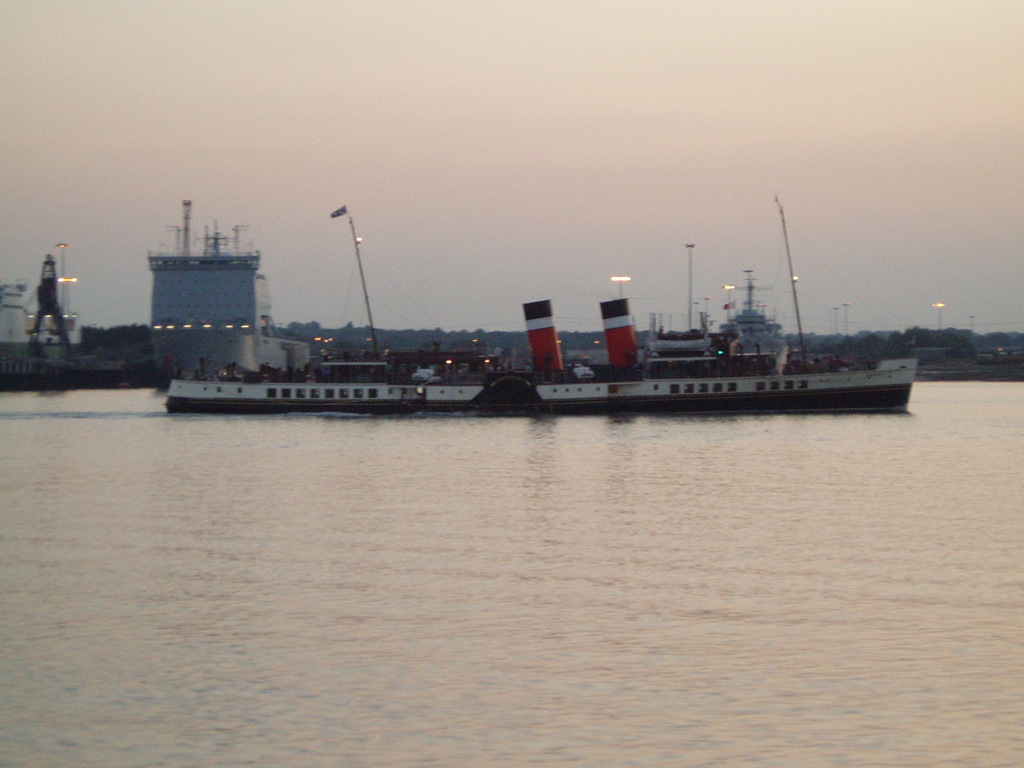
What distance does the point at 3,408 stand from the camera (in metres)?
94.1

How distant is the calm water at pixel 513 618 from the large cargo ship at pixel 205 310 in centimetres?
6923

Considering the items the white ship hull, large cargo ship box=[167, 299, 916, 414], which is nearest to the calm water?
the white ship hull

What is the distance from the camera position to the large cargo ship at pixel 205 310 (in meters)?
109

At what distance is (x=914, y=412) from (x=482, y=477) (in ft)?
164

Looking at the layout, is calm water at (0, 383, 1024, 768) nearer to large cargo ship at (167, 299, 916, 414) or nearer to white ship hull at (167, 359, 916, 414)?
white ship hull at (167, 359, 916, 414)

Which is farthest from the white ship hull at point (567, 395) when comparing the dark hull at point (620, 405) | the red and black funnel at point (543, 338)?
the red and black funnel at point (543, 338)

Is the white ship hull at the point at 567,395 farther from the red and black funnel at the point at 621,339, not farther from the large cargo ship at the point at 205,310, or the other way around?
the large cargo ship at the point at 205,310

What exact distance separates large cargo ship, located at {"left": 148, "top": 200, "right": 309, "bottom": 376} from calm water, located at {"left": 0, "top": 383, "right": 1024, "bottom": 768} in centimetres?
6923

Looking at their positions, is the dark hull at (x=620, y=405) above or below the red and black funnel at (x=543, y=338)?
below

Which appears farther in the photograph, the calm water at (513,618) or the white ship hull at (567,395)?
the white ship hull at (567,395)

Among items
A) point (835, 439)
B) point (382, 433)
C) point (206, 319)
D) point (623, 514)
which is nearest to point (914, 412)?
point (835, 439)

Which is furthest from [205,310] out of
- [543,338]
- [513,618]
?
[513,618]

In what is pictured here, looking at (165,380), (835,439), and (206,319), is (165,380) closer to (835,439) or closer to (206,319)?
(206,319)

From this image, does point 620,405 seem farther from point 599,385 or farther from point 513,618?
point 513,618
